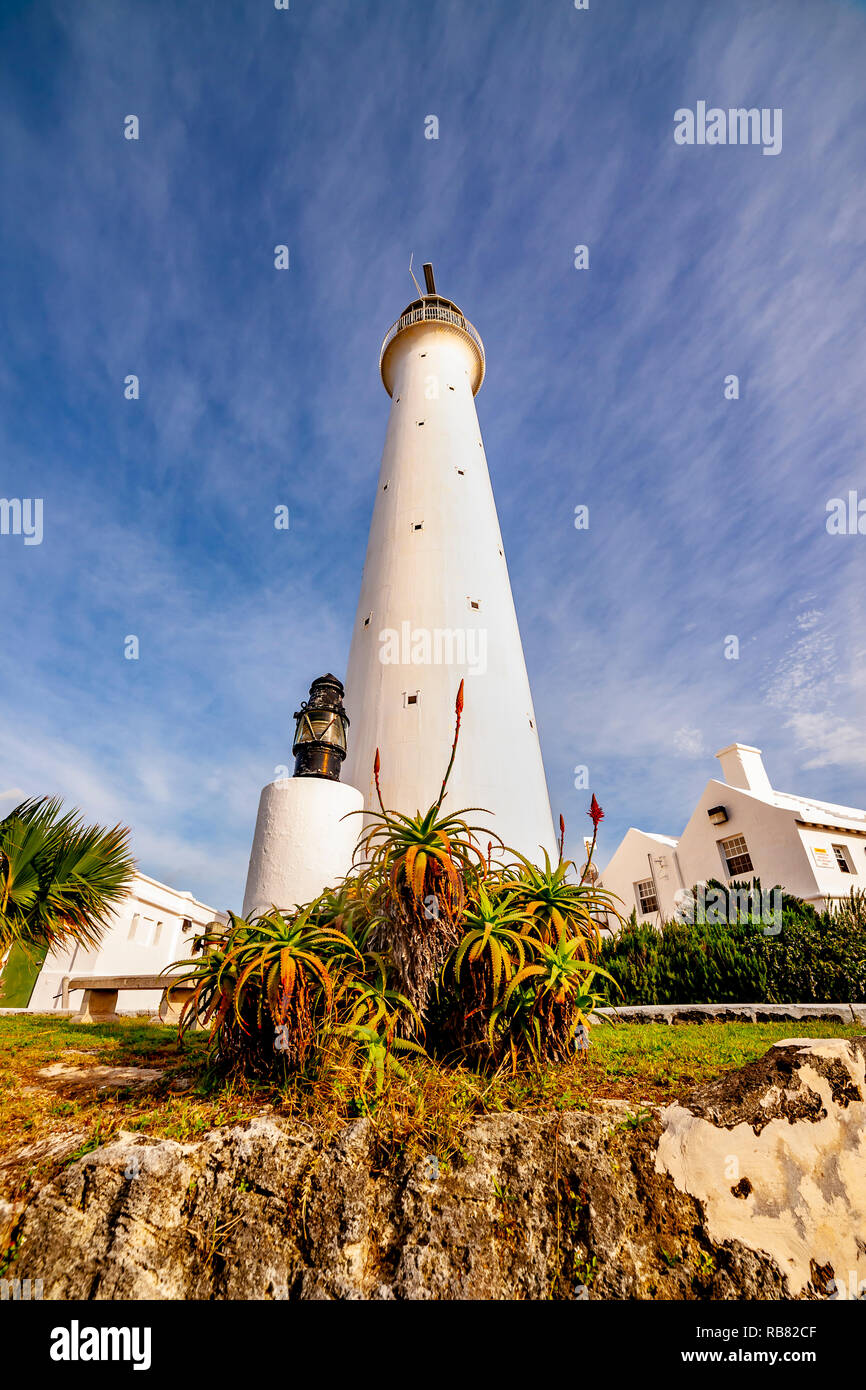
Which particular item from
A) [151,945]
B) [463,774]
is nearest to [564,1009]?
[463,774]

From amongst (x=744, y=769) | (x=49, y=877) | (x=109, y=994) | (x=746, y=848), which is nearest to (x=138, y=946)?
(x=109, y=994)

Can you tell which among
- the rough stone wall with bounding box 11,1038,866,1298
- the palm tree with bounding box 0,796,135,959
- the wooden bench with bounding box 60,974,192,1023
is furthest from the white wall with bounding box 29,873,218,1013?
the rough stone wall with bounding box 11,1038,866,1298

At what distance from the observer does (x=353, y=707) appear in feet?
39.0

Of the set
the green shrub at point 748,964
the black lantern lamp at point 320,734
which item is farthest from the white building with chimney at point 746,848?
the black lantern lamp at point 320,734

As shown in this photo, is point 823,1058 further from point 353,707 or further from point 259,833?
point 353,707

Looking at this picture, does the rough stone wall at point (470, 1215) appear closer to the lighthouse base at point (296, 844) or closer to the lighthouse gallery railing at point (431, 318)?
the lighthouse base at point (296, 844)

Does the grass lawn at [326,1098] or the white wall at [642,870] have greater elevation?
the white wall at [642,870]

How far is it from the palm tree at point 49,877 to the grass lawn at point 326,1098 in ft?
7.73

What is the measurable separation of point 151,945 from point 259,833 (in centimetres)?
1954

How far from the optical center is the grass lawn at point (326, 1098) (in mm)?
2869

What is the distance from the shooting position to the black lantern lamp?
9078mm

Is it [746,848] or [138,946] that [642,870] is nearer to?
A: [746,848]

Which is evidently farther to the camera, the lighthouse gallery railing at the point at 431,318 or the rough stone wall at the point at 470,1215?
the lighthouse gallery railing at the point at 431,318
